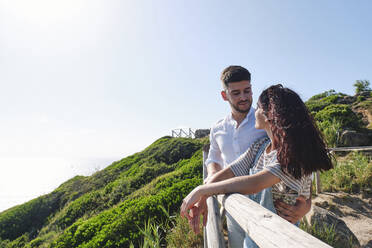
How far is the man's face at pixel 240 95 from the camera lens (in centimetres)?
229

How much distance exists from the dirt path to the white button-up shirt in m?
3.56

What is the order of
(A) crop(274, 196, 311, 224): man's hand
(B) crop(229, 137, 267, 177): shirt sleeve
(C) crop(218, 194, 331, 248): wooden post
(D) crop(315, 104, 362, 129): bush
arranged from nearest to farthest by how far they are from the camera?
(C) crop(218, 194, 331, 248): wooden post → (A) crop(274, 196, 311, 224): man's hand → (B) crop(229, 137, 267, 177): shirt sleeve → (D) crop(315, 104, 362, 129): bush

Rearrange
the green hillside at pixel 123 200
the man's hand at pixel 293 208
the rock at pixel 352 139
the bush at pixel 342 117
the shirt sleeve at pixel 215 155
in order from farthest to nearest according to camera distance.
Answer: the bush at pixel 342 117
the rock at pixel 352 139
the green hillside at pixel 123 200
the shirt sleeve at pixel 215 155
the man's hand at pixel 293 208

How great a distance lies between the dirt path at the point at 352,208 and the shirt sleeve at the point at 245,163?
388 centimetres

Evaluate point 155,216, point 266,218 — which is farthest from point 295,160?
point 155,216

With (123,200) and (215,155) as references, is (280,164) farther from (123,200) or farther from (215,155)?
(123,200)

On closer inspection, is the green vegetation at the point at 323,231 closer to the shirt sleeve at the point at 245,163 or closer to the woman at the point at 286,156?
the shirt sleeve at the point at 245,163

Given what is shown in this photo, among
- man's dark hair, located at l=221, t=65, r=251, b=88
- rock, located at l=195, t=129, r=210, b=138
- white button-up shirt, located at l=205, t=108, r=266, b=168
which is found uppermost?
rock, located at l=195, t=129, r=210, b=138

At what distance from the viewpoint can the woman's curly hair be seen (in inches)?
46.3

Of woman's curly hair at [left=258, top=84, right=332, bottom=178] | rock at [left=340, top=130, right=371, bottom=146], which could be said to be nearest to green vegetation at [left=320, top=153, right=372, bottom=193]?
rock at [left=340, top=130, right=371, bottom=146]

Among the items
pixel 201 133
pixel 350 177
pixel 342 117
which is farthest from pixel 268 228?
pixel 201 133

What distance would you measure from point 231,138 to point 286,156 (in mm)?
1168

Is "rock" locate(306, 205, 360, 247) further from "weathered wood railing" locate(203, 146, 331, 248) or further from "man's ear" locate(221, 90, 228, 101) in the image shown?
"weathered wood railing" locate(203, 146, 331, 248)

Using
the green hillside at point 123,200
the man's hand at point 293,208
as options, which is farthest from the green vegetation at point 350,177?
the man's hand at point 293,208
